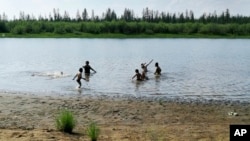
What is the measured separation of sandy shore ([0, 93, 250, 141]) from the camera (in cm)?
1355

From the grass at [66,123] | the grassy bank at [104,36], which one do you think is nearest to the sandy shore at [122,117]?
the grass at [66,123]

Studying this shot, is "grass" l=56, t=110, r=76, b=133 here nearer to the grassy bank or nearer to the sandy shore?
the sandy shore

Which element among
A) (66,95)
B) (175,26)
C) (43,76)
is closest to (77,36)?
(175,26)

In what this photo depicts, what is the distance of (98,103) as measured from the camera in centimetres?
2181

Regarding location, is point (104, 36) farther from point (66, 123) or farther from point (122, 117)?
point (66, 123)

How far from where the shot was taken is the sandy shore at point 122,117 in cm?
1355

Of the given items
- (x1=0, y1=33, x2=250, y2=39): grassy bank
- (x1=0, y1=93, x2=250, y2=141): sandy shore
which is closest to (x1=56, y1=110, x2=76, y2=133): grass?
(x1=0, y1=93, x2=250, y2=141): sandy shore

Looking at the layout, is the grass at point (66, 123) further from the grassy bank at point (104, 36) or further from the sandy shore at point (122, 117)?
the grassy bank at point (104, 36)

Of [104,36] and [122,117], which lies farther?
[104,36]

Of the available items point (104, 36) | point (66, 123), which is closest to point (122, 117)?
point (66, 123)

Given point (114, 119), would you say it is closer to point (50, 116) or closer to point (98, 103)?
point (50, 116)

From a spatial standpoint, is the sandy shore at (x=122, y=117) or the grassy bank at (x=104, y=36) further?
the grassy bank at (x=104, y=36)

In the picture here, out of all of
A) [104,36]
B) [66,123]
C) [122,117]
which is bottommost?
[122,117]

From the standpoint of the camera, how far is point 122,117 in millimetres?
18031
